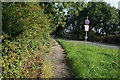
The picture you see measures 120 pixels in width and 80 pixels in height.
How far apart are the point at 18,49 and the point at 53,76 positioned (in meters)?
1.57

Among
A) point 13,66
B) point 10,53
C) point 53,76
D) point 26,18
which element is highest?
point 26,18

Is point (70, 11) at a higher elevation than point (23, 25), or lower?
higher

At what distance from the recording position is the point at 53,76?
3441mm

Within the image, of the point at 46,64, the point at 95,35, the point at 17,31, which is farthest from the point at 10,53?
the point at 95,35

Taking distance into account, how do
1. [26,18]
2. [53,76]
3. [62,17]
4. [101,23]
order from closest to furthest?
Result: [26,18] → [53,76] → [62,17] → [101,23]

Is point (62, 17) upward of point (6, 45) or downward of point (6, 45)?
upward

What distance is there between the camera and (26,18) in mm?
2625

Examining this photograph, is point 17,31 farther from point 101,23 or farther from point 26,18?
point 101,23

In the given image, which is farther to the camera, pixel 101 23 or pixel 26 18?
pixel 101 23

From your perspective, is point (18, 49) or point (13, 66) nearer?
point (13, 66)

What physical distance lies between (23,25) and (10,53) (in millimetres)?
702

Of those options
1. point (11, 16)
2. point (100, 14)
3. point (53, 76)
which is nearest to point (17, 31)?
point (11, 16)

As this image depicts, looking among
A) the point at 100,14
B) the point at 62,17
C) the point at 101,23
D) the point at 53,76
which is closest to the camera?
the point at 53,76

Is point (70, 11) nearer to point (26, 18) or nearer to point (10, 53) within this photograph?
point (26, 18)
